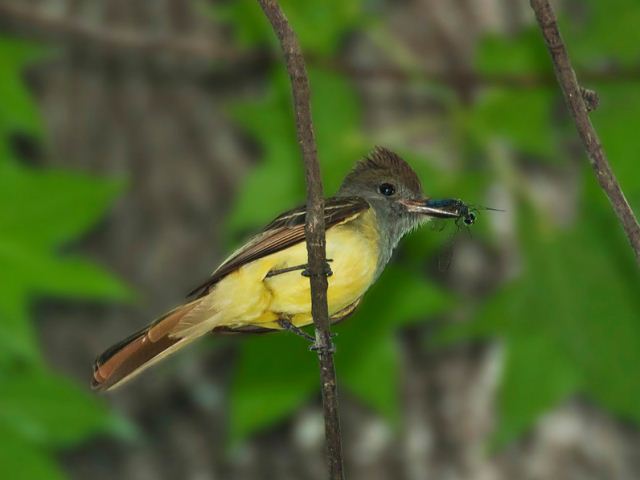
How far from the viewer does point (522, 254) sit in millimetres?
5465

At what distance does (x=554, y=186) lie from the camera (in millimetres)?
5992

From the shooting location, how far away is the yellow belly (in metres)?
3.95

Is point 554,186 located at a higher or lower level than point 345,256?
higher

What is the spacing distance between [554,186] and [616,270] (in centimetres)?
78

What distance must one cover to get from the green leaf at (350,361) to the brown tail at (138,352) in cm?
130

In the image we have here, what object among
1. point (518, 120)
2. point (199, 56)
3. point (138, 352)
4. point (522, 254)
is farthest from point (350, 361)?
point (199, 56)

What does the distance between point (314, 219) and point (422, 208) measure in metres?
1.56

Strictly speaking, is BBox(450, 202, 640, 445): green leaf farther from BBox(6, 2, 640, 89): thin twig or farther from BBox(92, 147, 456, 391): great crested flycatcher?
BBox(92, 147, 456, 391): great crested flycatcher

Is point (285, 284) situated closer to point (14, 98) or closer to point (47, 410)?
point (47, 410)

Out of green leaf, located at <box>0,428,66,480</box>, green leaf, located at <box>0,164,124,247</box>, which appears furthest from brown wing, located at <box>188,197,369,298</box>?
green leaf, located at <box>0,428,66,480</box>

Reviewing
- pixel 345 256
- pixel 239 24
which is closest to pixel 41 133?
pixel 239 24

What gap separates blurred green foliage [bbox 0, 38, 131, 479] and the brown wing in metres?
A: 0.98

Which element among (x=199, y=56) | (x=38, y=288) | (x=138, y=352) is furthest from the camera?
(x=199, y=56)

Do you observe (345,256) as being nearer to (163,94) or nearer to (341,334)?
(341,334)
